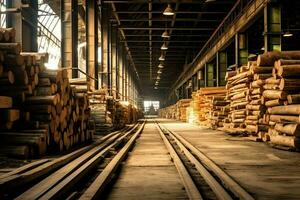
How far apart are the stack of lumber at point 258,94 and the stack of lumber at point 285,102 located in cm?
58

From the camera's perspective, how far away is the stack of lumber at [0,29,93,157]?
8016mm

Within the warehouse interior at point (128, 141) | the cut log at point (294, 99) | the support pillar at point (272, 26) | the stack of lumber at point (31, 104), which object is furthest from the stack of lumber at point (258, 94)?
the stack of lumber at point (31, 104)

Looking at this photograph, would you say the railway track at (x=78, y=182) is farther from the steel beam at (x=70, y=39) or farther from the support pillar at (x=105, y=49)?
the support pillar at (x=105, y=49)

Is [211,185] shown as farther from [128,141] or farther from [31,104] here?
[128,141]

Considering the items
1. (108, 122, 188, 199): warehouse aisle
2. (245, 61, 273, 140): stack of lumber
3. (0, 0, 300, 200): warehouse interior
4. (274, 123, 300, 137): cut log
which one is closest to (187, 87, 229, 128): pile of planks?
(0, 0, 300, 200): warehouse interior

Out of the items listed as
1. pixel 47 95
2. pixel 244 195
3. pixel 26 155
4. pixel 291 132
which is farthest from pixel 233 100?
pixel 244 195

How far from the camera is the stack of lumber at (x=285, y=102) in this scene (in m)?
10.3

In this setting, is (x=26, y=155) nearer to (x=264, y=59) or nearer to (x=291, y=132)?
(x=291, y=132)

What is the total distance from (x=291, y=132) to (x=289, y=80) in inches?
73.6

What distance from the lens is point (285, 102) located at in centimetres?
1152

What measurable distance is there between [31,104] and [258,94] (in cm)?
771

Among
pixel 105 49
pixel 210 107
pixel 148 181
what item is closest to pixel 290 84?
pixel 148 181

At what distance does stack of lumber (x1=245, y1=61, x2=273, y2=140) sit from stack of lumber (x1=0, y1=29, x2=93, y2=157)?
6207 mm

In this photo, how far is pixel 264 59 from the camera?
44.2ft
